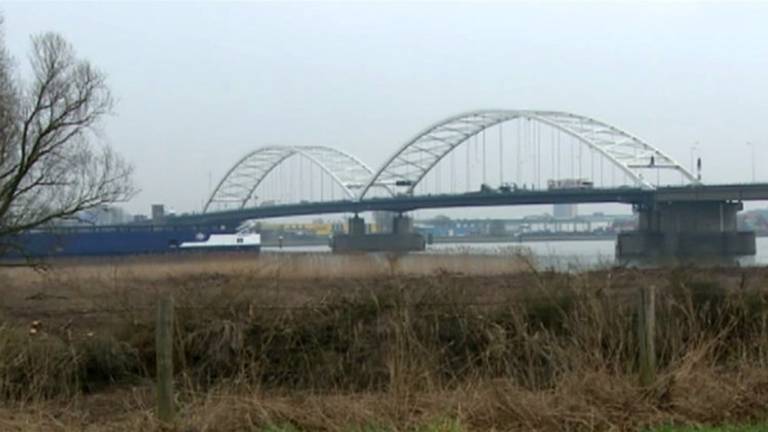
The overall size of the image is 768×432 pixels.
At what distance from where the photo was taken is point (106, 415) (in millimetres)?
11180

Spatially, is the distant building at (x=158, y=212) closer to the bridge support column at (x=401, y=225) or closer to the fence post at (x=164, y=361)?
the bridge support column at (x=401, y=225)

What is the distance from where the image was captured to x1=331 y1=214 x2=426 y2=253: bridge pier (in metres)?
99.5

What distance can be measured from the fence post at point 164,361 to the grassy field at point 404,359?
0.63 ft

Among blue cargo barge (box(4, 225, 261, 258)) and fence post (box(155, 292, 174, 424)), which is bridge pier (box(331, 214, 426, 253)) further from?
fence post (box(155, 292, 174, 424))

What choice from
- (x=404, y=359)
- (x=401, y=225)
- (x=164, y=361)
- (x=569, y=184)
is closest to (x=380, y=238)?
(x=401, y=225)

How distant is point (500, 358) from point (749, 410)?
4.34 meters

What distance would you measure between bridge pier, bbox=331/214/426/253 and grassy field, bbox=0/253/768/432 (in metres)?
78.8

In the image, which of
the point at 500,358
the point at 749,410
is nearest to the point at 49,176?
the point at 500,358

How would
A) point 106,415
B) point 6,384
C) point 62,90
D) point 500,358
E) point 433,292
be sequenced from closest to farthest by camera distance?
point 6,384 → point 106,415 → point 500,358 → point 433,292 → point 62,90

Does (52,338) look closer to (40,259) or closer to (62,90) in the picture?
(62,90)

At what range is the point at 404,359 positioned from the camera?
10539mm

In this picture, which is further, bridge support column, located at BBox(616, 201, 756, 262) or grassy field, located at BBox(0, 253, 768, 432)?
bridge support column, located at BBox(616, 201, 756, 262)

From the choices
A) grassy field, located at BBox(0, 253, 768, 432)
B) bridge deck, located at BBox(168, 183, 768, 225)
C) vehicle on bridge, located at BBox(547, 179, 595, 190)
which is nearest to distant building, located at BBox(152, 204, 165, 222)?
bridge deck, located at BBox(168, 183, 768, 225)

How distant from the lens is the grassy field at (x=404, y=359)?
28.7ft
